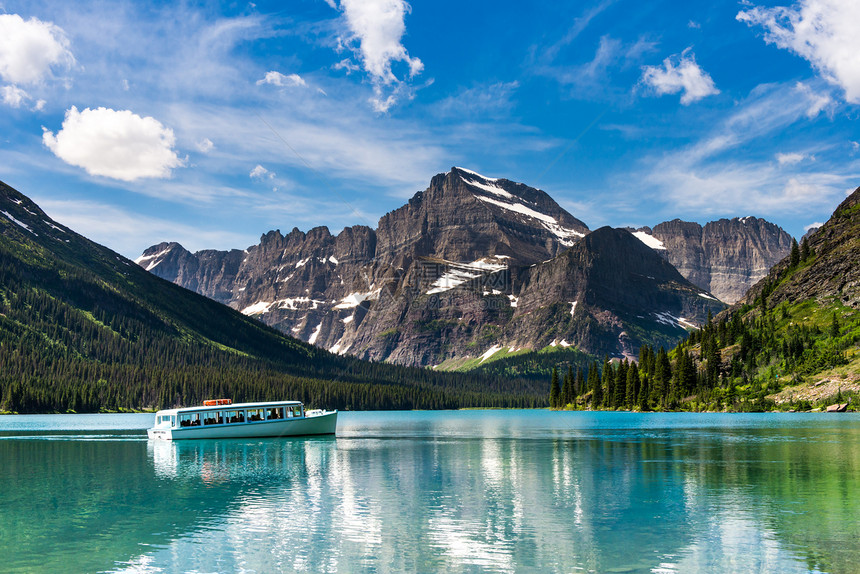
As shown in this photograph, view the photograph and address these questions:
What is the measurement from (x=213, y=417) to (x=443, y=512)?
294 ft

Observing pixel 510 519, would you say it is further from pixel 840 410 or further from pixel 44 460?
pixel 840 410

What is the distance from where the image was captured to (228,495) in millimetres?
54188

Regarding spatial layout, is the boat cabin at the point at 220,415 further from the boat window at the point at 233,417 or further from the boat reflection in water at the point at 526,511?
the boat reflection in water at the point at 526,511

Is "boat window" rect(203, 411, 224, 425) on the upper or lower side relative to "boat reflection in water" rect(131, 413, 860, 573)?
upper

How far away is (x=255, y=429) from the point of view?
124250 mm

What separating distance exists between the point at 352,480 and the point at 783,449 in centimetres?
5218

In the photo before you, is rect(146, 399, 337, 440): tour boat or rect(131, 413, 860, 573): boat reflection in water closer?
rect(131, 413, 860, 573): boat reflection in water

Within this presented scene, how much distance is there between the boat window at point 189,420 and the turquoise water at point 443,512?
1508 inches

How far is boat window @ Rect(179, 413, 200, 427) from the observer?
122719mm

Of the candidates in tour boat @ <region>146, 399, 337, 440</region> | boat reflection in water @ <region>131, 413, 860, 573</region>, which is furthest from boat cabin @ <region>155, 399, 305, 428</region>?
boat reflection in water @ <region>131, 413, 860, 573</region>

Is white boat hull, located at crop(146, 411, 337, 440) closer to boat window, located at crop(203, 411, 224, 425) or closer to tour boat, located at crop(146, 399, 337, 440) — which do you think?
tour boat, located at crop(146, 399, 337, 440)

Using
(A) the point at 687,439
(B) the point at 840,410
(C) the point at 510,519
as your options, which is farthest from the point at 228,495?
(B) the point at 840,410

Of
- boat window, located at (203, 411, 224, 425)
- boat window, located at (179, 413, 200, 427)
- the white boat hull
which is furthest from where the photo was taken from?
boat window, located at (203, 411, 224, 425)

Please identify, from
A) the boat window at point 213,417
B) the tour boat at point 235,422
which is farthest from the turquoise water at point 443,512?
the boat window at point 213,417
